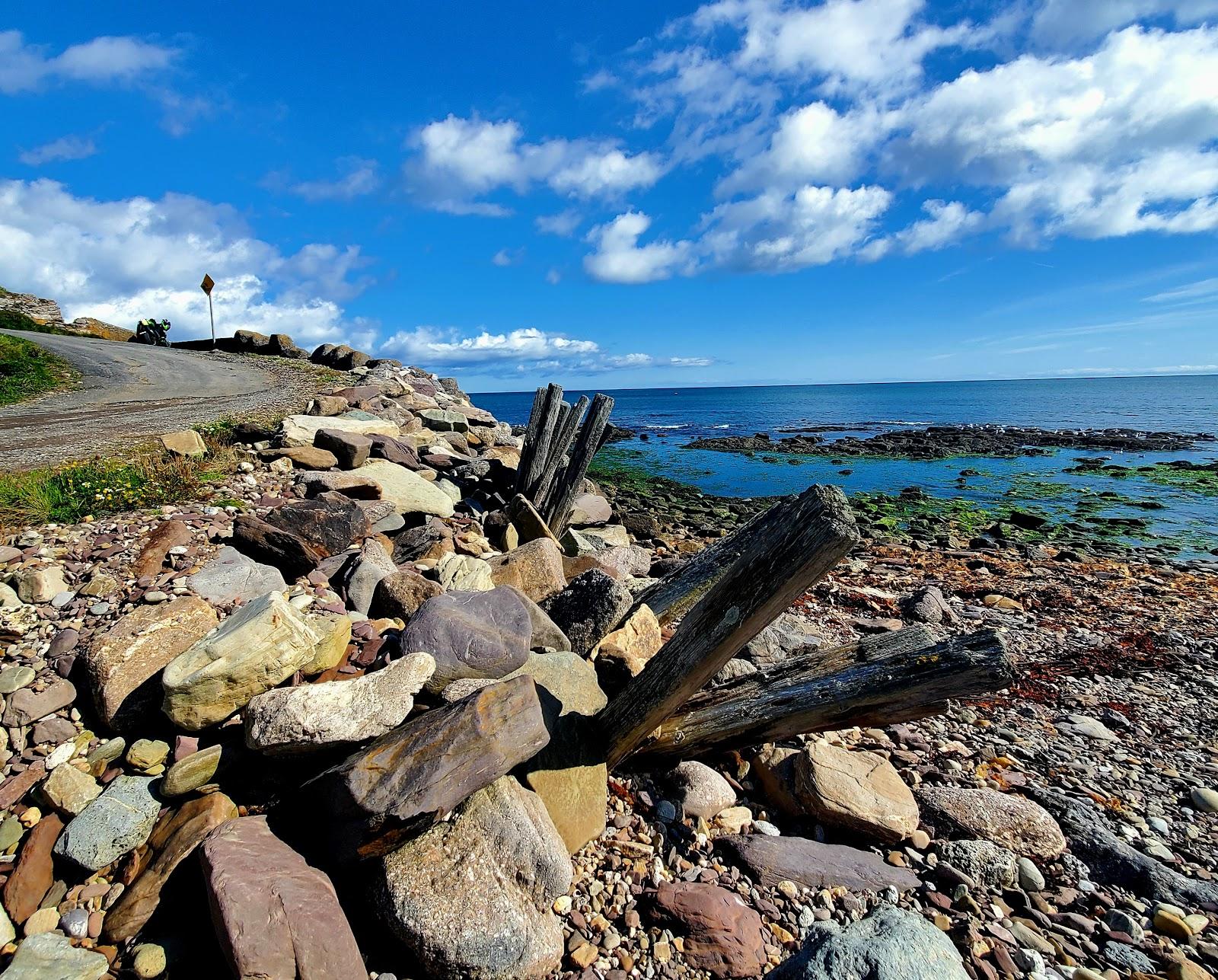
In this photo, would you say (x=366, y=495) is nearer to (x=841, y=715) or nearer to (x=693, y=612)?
(x=693, y=612)

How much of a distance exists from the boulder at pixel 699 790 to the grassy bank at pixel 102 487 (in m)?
5.78

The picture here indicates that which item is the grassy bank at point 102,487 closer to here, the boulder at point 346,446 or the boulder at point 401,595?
the boulder at point 346,446

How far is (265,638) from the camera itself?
394 cm

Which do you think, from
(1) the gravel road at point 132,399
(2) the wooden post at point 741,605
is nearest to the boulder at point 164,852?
(2) the wooden post at point 741,605

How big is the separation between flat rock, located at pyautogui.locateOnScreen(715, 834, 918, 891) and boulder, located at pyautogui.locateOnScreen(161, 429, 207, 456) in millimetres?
7881

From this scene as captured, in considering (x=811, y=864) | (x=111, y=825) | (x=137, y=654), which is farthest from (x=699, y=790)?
(x=137, y=654)

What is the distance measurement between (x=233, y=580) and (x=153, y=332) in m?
39.6

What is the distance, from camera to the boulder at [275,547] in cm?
577

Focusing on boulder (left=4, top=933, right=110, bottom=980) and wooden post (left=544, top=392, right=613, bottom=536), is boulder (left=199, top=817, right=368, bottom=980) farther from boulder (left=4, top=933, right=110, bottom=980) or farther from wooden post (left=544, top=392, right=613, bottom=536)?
wooden post (left=544, top=392, right=613, bottom=536)

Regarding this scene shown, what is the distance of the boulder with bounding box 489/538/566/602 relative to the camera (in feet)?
20.8

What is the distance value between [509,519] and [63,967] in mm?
6342

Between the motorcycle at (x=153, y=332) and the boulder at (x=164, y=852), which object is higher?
the motorcycle at (x=153, y=332)

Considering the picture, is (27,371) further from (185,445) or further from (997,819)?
(997,819)

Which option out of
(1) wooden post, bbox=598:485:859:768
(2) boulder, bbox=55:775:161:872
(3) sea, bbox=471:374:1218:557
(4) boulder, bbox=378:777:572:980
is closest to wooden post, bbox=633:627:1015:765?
(1) wooden post, bbox=598:485:859:768
